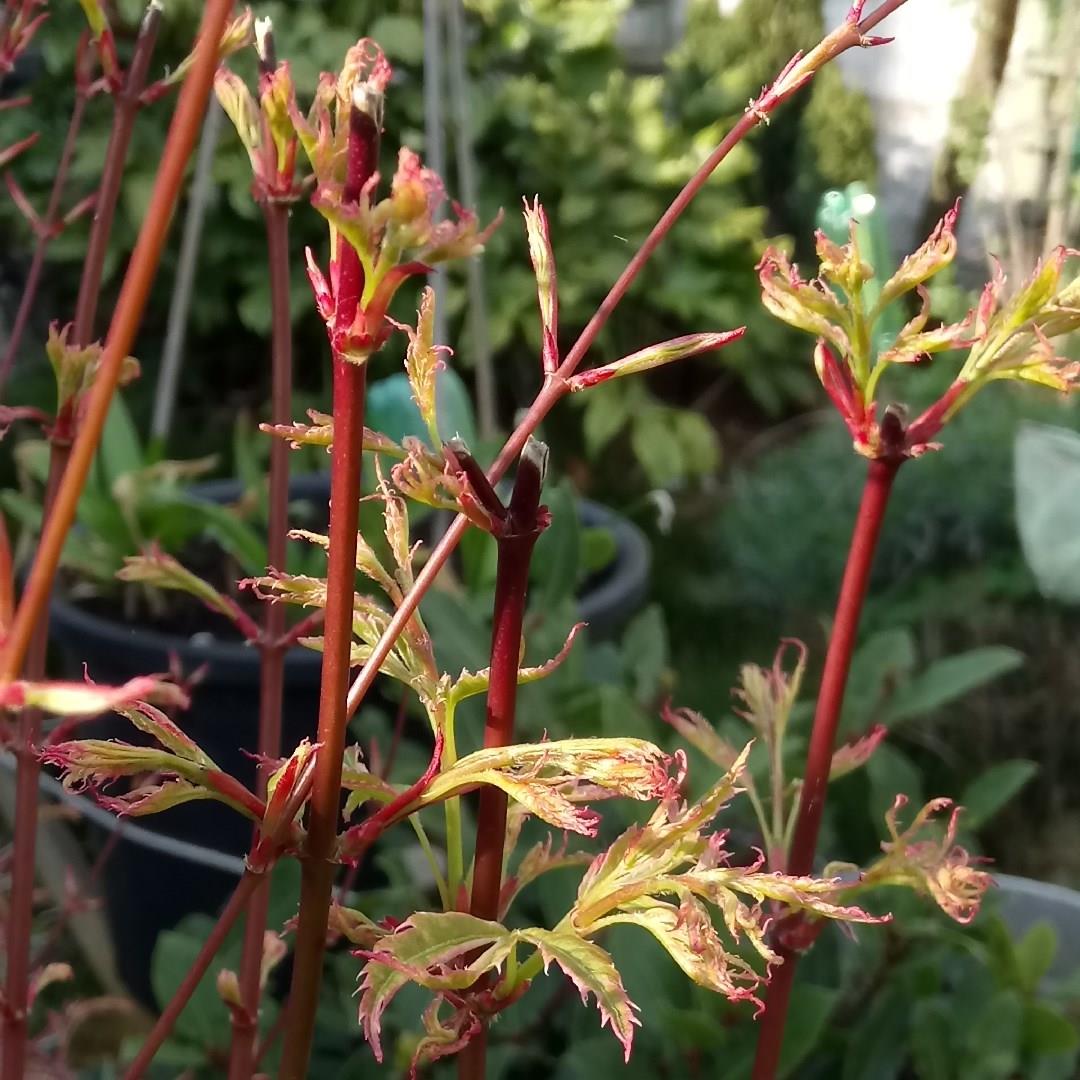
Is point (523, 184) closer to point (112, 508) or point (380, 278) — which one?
point (112, 508)

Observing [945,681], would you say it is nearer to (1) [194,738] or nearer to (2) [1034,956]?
(2) [1034,956]

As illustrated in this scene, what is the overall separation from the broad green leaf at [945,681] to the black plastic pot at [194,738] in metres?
0.30

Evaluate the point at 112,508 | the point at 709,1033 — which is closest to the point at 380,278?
the point at 709,1033

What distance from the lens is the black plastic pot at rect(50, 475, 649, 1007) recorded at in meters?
0.87

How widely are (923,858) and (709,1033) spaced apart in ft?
0.87

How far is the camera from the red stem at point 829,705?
A: 9.8 inches

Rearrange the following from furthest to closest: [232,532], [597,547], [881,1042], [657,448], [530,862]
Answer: [657,448], [597,547], [232,532], [881,1042], [530,862]

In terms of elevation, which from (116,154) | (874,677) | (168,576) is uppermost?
(116,154)

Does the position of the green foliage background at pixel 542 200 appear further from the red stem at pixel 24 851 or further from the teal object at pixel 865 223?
the red stem at pixel 24 851

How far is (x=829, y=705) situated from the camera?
26cm

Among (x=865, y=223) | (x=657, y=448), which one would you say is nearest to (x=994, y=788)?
(x=865, y=223)

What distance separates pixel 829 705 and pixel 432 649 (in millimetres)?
98

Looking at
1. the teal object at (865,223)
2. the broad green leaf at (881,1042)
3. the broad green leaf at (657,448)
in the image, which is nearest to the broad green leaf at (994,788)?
the broad green leaf at (881,1042)

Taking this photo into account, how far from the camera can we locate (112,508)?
3.27 feet
